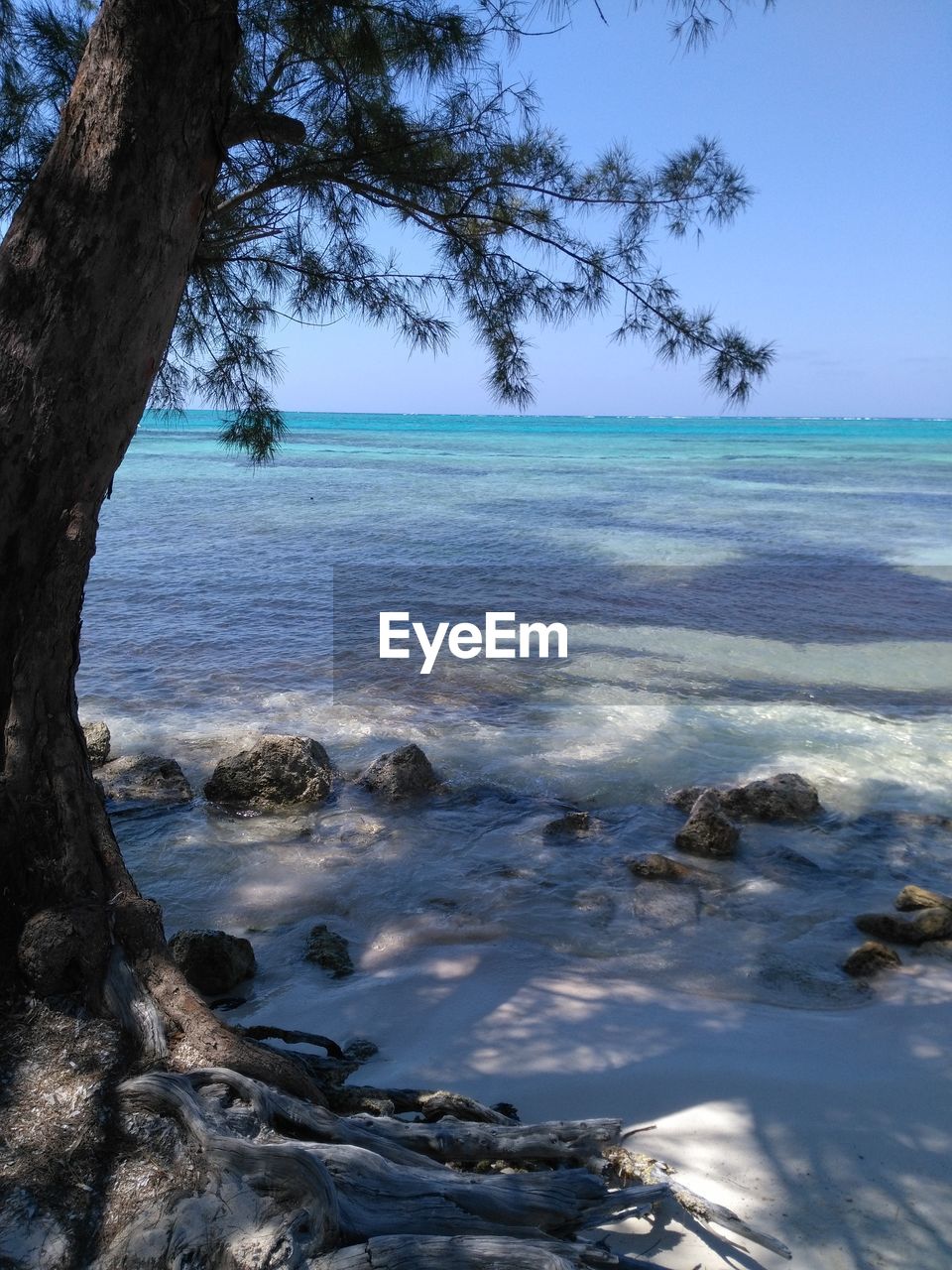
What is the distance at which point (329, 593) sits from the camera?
12938 millimetres

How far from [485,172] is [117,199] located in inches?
103

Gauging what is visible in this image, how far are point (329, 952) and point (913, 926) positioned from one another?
8.10 ft

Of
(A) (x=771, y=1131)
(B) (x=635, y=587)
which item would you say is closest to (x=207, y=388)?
(A) (x=771, y=1131)

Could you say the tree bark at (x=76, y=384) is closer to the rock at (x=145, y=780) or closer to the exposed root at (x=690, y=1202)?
the exposed root at (x=690, y=1202)

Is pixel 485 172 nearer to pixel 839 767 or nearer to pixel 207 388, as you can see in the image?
pixel 207 388

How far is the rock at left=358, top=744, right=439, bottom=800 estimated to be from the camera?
605 cm

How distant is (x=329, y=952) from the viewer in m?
4.06

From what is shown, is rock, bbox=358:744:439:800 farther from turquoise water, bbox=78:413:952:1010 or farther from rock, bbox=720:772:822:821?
rock, bbox=720:772:822:821

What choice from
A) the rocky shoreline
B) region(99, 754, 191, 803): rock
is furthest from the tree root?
region(99, 754, 191, 803): rock

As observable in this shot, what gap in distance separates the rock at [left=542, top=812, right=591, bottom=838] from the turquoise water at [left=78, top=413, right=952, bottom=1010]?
73 mm

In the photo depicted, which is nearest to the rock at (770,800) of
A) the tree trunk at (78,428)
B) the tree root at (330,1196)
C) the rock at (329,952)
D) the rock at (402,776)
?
the rock at (402,776)

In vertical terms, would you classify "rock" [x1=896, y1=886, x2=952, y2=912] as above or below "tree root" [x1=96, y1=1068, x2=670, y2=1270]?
below

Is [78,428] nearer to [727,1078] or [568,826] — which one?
[727,1078]

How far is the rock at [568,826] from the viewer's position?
5531 millimetres
